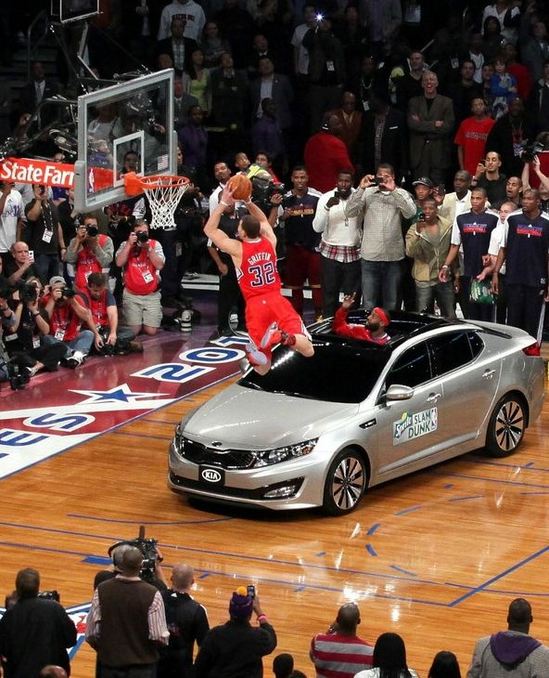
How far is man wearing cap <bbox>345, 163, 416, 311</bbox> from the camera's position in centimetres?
2130

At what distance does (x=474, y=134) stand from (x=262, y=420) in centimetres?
1016

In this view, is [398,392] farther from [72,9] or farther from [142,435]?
[72,9]

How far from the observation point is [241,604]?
10203 millimetres

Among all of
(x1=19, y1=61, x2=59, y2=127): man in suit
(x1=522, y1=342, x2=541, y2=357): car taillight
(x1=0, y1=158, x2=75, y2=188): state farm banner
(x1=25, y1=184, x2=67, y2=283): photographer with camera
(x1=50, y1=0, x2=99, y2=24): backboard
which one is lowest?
(x1=522, y1=342, x2=541, y2=357): car taillight

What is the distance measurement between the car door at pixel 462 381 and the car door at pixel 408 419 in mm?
129

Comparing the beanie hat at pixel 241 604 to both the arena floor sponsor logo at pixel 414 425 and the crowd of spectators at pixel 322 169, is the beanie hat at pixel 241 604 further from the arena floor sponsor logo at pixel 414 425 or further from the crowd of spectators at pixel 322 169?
the crowd of spectators at pixel 322 169

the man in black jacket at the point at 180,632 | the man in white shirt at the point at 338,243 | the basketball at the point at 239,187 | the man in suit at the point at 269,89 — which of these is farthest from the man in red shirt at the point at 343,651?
the man in suit at the point at 269,89

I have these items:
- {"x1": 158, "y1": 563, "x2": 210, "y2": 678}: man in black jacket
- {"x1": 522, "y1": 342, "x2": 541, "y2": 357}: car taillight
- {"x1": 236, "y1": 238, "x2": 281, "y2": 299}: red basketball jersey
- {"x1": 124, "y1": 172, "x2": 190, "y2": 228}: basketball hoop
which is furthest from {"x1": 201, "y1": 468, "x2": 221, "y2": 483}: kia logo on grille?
{"x1": 158, "y1": 563, "x2": 210, "y2": 678}: man in black jacket

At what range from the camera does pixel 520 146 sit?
2398 cm

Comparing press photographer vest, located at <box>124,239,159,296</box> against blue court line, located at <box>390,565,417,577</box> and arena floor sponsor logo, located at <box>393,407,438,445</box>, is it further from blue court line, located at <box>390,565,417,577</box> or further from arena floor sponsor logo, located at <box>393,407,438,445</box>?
blue court line, located at <box>390,565,417,577</box>

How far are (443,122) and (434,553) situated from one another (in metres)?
11.4

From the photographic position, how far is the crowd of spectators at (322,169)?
69.1ft

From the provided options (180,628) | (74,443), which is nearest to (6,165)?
(74,443)

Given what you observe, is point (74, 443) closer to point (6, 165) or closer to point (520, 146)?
point (6, 165)
